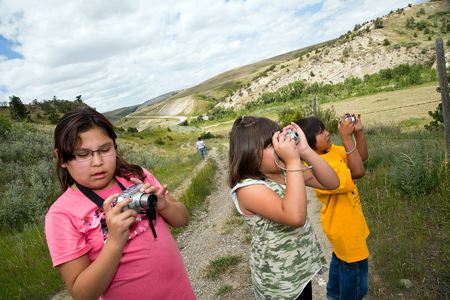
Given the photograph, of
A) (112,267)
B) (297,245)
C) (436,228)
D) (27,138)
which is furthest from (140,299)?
(27,138)

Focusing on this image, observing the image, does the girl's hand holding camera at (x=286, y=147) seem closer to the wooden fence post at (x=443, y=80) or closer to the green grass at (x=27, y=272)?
the wooden fence post at (x=443, y=80)

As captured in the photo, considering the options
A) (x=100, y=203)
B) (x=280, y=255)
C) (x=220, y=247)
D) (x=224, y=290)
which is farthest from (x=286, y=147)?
(x=220, y=247)

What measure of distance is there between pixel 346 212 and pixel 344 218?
49 millimetres

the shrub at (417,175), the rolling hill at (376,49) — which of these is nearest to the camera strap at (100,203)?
the shrub at (417,175)

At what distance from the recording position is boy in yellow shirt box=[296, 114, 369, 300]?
2387mm

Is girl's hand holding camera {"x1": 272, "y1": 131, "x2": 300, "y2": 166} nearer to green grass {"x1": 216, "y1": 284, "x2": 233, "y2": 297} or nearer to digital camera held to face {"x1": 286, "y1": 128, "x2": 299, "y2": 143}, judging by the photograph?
digital camera held to face {"x1": 286, "y1": 128, "x2": 299, "y2": 143}

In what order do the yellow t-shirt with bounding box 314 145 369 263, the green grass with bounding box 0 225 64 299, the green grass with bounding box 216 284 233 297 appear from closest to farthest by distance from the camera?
the yellow t-shirt with bounding box 314 145 369 263
the green grass with bounding box 216 284 233 297
the green grass with bounding box 0 225 64 299

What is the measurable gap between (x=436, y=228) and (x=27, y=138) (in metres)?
21.8

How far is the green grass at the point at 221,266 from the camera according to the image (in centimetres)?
451

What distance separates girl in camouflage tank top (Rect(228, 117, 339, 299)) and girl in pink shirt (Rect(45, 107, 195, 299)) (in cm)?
47

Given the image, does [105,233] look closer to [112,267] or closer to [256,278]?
[112,267]

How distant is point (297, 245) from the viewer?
1921 millimetres

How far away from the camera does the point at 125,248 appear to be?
1629 millimetres

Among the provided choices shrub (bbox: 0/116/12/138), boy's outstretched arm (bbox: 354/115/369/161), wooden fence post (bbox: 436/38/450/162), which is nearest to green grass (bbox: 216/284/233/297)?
boy's outstretched arm (bbox: 354/115/369/161)
